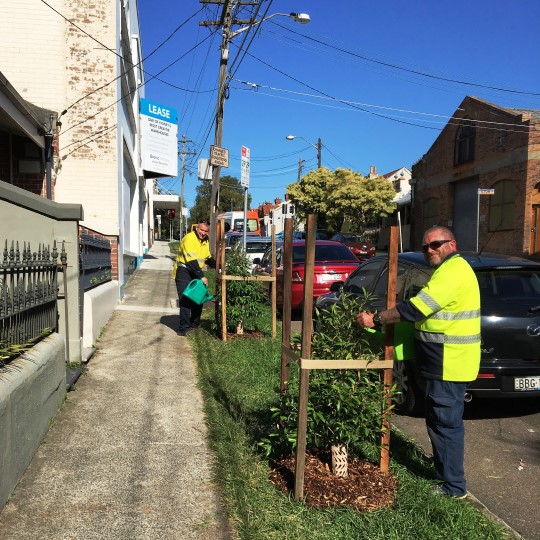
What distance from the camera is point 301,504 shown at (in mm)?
3217

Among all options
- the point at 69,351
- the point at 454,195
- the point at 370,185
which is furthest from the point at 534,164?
the point at 69,351

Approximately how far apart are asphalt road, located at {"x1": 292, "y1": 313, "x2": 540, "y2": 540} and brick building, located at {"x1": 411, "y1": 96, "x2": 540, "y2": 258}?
15.7 metres

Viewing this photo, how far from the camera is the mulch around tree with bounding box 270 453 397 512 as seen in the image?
3.25 m

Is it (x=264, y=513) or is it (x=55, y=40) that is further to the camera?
(x=55, y=40)

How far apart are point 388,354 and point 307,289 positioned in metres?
0.77

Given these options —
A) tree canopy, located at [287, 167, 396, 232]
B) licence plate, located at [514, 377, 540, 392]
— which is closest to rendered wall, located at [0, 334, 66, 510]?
licence plate, located at [514, 377, 540, 392]

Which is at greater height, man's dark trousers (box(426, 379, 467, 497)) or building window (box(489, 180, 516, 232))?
building window (box(489, 180, 516, 232))

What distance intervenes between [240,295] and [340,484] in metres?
5.05

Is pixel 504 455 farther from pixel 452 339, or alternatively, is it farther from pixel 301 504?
pixel 301 504

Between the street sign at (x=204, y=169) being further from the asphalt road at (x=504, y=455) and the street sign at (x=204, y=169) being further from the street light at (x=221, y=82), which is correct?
the asphalt road at (x=504, y=455)

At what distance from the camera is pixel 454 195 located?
104 ft

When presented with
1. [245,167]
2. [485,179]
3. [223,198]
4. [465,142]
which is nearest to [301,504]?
[245,167]

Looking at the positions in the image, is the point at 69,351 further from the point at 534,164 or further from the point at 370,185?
the point at 370,185

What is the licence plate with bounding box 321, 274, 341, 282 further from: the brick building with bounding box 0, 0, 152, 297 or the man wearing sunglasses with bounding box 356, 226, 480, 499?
the man wearing sunglasses with bounding box 356, 226, 480, 499
